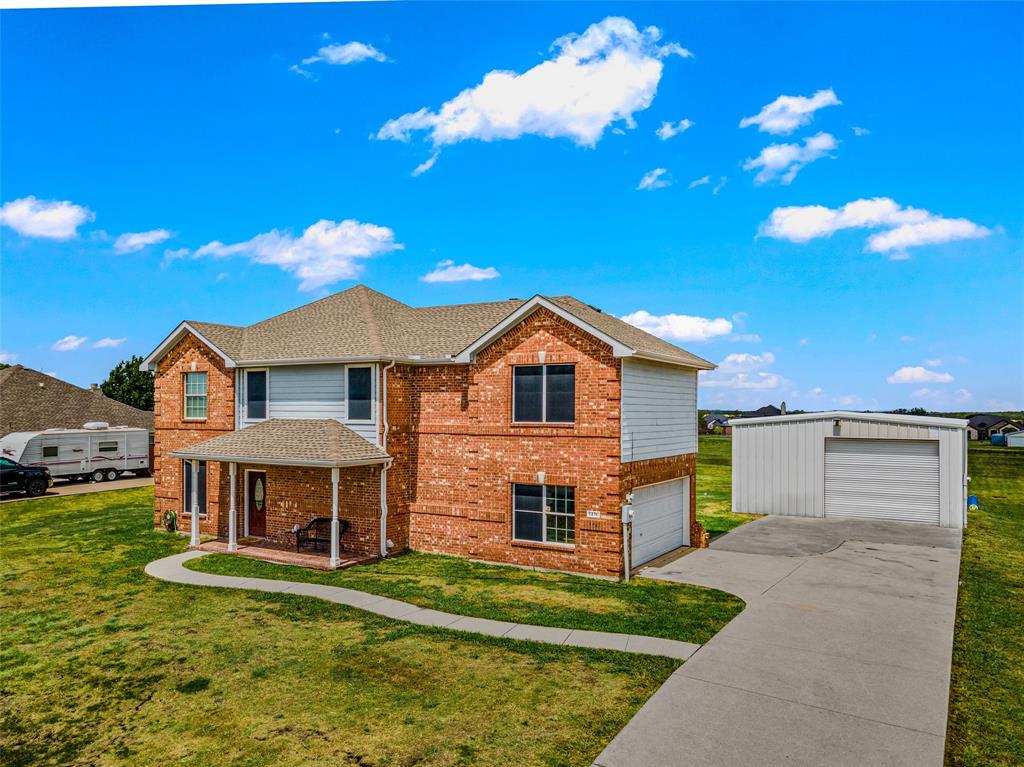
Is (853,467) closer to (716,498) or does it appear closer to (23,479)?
(716,498)

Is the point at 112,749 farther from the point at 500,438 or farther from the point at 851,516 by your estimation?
the point at 851,516

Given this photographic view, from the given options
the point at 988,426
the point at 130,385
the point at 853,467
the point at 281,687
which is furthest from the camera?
the point at 988,426

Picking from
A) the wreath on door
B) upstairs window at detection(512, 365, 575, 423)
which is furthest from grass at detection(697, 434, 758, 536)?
the wreath on door

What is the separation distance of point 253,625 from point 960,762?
11094 millimetres

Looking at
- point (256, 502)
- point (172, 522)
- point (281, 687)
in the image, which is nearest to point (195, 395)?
point (172, 522)

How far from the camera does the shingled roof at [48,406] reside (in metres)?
40.5

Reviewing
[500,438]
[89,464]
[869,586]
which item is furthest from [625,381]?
[89,464]

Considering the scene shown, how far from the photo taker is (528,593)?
14.3m

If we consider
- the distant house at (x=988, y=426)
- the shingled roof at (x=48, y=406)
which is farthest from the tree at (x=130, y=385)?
the distant house at (x=988, y=426)

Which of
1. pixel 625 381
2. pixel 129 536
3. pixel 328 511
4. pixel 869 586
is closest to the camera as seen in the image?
pixel 869 586

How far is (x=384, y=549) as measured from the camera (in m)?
18.2

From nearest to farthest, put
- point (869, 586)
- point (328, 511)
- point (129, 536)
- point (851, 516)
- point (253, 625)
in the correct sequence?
point (253, 625), point (869, 586), point (328, 511), point (129, 536), point (851, 516)

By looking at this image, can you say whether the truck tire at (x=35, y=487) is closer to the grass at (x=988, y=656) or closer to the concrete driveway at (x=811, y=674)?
the concrete driveway at (x=811, y=674)

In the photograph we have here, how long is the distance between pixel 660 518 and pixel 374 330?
33.4ft
